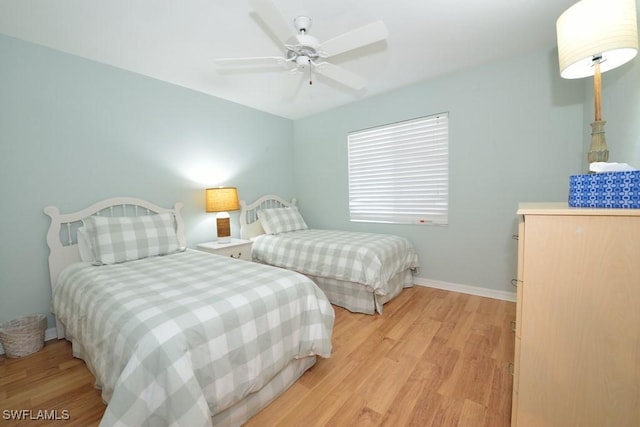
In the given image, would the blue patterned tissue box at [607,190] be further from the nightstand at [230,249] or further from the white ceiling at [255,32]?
the nightstand at [230,249]

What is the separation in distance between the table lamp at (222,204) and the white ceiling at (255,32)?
116 centimetres

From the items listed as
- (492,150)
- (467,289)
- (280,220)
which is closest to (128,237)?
(280,220)

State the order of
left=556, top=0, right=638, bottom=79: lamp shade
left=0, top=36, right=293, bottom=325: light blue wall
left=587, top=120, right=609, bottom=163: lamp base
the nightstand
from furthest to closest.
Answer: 1. the nightstand
2. left=0, top=36, right=293, bottom=325: light blue wall
3. left=587, top=120, right=609, bottom=163: lamp base
4. left=556, top=0, right=638, bottom=79: lamp shade

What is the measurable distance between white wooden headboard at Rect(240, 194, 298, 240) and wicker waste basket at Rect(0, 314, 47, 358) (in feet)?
6.16

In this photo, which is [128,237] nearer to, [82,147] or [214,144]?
[82,147]

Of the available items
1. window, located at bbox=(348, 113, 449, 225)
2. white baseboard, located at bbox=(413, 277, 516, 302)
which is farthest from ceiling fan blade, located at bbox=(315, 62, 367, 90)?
white baseboard, located at bbox=(413, 277, 516, 302)

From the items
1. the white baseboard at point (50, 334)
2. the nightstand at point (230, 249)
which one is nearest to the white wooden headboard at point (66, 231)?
Result: the white baseboard at point (50, 334)

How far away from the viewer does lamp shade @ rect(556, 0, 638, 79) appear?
960 mm

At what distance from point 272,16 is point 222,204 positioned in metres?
1.93

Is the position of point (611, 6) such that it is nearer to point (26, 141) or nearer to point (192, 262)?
point (192, 262)

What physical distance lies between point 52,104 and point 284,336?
257cm

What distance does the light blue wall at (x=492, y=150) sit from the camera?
219cm

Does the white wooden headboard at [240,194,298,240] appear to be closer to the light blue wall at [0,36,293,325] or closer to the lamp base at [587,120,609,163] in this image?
the light blue wall at [0,36,293,325]

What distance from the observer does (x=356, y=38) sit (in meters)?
1.51
